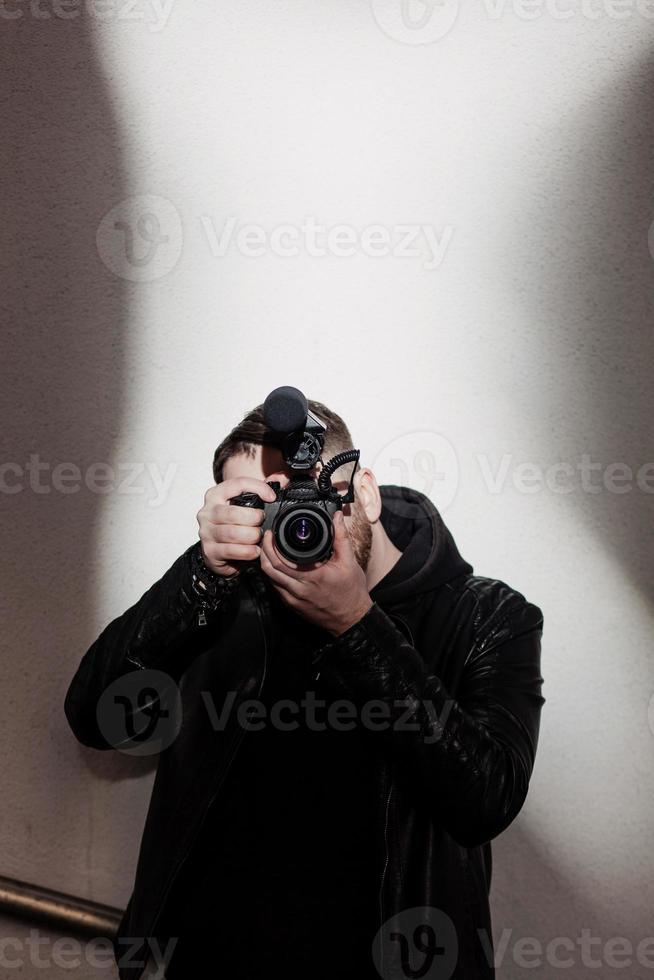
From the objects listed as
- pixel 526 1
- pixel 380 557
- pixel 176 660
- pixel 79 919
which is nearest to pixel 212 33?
pixel 526 1

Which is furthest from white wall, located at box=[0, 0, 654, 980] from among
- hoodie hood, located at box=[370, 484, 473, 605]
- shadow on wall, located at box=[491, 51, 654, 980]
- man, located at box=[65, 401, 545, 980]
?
man, located at box=[65, 401, 545, 980]

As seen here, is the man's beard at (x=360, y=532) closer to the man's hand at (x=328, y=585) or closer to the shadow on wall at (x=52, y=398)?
the man's hand at (x=328, y=585)

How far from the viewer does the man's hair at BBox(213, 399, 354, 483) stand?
46.2 inches

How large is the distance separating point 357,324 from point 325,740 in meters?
0.78

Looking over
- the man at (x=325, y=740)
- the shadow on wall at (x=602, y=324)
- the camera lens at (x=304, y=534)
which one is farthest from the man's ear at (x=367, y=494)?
the shadow on wall at (x=602, y=324)

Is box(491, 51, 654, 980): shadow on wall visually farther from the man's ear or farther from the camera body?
Result: the camera body

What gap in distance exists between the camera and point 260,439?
1.17 metres

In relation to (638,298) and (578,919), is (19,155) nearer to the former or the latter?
(638,298)

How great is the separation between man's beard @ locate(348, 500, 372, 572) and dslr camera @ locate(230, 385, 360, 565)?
11cm

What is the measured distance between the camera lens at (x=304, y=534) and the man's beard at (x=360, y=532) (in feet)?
0.67

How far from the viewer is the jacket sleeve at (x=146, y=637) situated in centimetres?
115

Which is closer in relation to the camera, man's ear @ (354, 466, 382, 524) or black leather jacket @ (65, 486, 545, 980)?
black leather jacket @ (65, 486, 545, 980)

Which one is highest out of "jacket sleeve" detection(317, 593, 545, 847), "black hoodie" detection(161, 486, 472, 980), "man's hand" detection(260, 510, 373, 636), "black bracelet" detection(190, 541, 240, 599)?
"man's hand" detection(260, 510, 373, 636)

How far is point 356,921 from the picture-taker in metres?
1.09
